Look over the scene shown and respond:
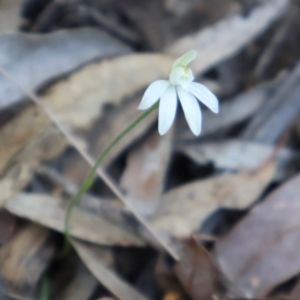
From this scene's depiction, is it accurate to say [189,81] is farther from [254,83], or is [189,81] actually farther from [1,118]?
[254,83]

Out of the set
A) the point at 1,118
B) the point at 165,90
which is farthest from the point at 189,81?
the point at 1,118

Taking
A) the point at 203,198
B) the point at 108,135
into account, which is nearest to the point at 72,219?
the point at 108,135

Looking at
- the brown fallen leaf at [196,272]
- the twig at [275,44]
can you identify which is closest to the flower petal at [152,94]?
the brown fallen leaf at [196,272]

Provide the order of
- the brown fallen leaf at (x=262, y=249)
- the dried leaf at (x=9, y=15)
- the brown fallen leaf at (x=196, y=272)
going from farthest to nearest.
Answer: the dried leaf at (x=9, y=15)
the brown fallen leaf at (x=262, y=249)
the brown fallen leaf at (x=196, y=272)

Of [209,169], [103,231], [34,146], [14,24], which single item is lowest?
[209,169]

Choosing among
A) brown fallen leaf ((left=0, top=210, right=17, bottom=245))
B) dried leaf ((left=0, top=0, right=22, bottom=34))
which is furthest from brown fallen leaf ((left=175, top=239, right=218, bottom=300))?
dried leaf ((left=0, top=0, right=22, bottom=34))

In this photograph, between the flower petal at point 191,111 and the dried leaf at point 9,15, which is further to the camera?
the dried leaf at point 9,15

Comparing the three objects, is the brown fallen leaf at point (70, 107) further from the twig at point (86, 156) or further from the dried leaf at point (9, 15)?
the dried leaf at point (9, 15)

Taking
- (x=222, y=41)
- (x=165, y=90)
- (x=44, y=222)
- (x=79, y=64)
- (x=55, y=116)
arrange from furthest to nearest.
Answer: (x=222, y=41) < (x=79, y=64) < (x=55, y=116) < (x=44, y=222) < (x=165, y=90)
